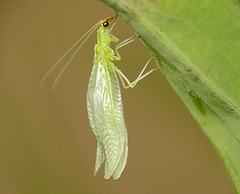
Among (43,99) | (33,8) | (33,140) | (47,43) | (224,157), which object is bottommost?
(224,157)

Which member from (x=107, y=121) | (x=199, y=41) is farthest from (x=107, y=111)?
(x=199, y=41)

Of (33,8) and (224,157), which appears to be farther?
(33,8)

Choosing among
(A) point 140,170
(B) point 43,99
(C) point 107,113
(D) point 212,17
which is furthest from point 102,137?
(B) point 43,99

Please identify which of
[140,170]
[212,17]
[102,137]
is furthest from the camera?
[140,170]

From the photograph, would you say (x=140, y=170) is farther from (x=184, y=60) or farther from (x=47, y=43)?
(x=184, y=60)

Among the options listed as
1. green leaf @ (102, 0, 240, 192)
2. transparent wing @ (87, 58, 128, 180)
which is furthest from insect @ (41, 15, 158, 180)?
green leaf @ (102, 0, 240, 192)

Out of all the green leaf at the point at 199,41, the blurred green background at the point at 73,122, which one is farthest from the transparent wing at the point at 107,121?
the blurred green background at the point at 73,122

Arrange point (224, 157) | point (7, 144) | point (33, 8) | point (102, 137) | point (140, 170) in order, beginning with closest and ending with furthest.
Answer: point (224, 157)
point (102, 137)
point (140, 170)
point (7, 144)
point (33, 8)
